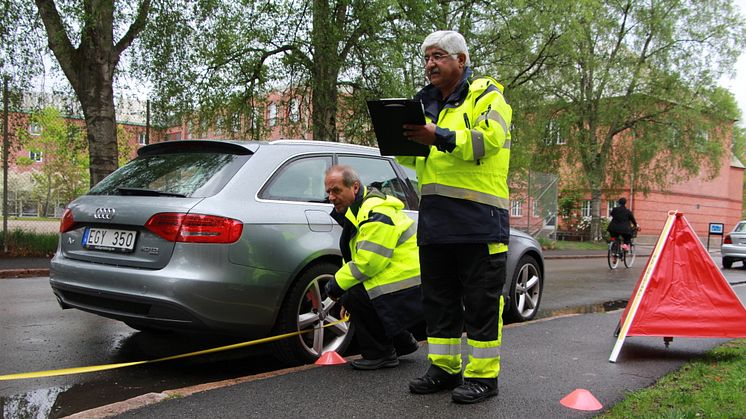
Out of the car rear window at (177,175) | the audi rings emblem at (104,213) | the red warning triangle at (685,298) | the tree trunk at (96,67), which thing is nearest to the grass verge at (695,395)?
the red warning triangle at (685,298)

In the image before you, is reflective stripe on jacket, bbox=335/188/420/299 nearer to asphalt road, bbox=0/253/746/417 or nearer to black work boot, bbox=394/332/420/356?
black work boot, bbox=394/332/420/356

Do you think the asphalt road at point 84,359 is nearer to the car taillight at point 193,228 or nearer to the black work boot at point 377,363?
the black work boot at point 377,363

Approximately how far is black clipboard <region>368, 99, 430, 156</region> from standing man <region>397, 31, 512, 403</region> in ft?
0.48

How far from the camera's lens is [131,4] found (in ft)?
41.9

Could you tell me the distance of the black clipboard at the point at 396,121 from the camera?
9.97ft

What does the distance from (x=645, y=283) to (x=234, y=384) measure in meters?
3.34

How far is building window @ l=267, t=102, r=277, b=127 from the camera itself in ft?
60.1

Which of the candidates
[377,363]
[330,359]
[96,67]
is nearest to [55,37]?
[96,67]

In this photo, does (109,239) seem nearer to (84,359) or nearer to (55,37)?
(84,359)

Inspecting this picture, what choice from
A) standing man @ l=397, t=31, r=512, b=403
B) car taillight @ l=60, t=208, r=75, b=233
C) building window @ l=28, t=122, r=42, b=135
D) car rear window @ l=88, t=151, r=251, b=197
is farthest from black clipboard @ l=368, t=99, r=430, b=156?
building window @ l=28, t=122, r=42, b=135

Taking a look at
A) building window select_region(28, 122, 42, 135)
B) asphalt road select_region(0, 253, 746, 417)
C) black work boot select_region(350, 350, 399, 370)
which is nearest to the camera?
asphalt road select_region(0, 253, 746, 417)

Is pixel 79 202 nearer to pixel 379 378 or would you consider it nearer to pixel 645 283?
pixel 379 378

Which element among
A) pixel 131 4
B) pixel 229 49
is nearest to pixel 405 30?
pixel 229 49

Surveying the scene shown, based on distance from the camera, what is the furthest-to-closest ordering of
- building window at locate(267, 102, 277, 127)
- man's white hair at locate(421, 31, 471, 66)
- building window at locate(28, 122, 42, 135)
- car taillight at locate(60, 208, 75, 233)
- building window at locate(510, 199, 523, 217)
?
building window at locate(510, 199, 523, 217)
building window at locate(267, 102, 277, 127)
building window at locate(28, 122, 42, 135)
car taillight at locate(60, 208, 75, 233)
man's white hair at locate(421, 31, 471, 66)
